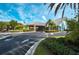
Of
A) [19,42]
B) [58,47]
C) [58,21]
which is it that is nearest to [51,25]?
[58,21]

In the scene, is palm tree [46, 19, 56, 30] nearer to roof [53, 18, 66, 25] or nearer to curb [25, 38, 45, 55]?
roof [53, 18, 66, 25]

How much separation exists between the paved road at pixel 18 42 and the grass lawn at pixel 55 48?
0.35ft

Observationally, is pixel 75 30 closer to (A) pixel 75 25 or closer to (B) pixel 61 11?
(A) pixel 75 25

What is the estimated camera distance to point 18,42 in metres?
2.77

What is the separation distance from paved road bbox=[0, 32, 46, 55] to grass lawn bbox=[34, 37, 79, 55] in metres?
0.11

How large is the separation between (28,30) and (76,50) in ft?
1.95

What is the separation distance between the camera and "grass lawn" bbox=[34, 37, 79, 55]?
271cm

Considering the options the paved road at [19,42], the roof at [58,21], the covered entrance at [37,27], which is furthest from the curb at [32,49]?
the roof at [58,21]

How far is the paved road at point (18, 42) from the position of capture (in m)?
2.74

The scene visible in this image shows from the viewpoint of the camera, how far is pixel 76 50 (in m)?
2.72

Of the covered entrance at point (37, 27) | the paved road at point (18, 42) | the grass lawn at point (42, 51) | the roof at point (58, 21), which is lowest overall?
the grass lawn at point (42, 51)

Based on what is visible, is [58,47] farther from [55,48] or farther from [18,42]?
[18,42]

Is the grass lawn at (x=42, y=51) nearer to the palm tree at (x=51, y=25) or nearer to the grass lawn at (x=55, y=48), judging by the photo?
the grass lawn at (x=55, y=48)
